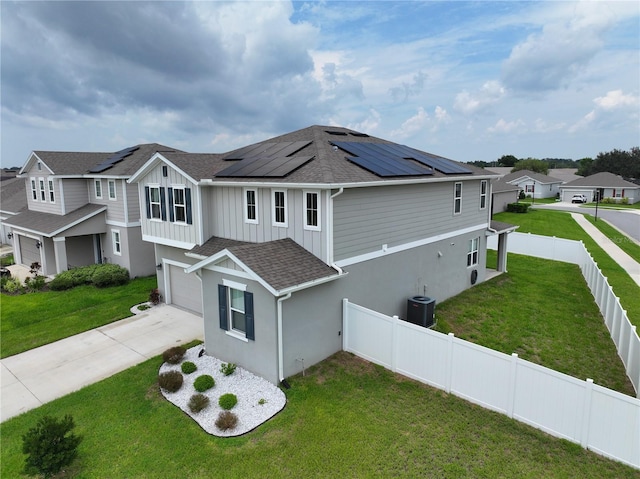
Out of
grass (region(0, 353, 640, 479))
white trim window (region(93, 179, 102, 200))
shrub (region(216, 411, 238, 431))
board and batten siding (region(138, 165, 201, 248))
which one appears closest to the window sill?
grass (region(0, 353, 640, 479))

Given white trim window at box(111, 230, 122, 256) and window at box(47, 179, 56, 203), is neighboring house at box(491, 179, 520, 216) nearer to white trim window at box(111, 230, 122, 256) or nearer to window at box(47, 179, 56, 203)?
white trim window at box(111, 230, 122, 256)

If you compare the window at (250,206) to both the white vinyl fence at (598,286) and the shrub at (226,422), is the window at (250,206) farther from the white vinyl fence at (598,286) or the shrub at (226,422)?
the white vinyl fence at (598,286)

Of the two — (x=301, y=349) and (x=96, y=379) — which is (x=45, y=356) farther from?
(x=301, y=349)

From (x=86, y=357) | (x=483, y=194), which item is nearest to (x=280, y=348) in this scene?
(x=86, y=357)

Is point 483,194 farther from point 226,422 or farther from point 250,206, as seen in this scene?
point 226,422

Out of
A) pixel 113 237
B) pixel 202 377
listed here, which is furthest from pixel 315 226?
pixel 113 237

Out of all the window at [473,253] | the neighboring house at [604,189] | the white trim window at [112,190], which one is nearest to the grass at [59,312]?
the white trim window at [112,190]
